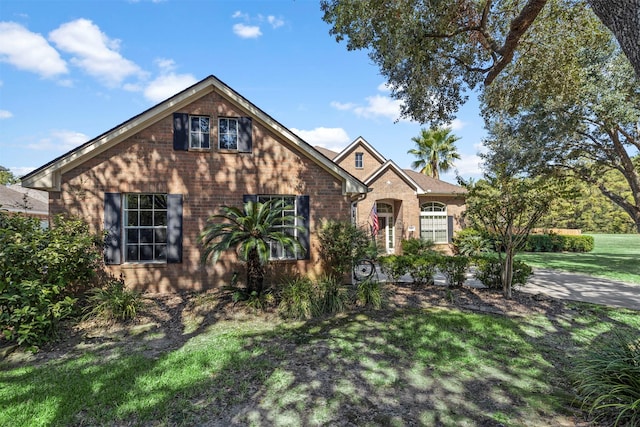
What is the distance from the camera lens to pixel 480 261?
30.2 ft

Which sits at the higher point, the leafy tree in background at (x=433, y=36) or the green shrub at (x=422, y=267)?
the leafy tree in background at (x=433, y=36)

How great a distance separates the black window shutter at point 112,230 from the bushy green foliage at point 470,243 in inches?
595

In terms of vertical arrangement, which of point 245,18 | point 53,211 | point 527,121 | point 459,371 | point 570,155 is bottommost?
point 459,371

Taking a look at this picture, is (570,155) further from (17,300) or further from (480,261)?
(17,300)

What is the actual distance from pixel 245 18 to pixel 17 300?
8240 millimetres

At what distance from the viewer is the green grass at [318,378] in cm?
356

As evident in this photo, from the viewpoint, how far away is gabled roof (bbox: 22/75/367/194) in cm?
821

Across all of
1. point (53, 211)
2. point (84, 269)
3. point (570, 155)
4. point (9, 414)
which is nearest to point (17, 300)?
point (84, 269)

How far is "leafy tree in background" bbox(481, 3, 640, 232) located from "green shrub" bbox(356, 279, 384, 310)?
22.8 ft

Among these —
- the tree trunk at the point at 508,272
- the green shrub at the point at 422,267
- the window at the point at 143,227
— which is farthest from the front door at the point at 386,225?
the window at the point at 143,227

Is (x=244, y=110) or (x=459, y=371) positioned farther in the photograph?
(x=244, y=110)

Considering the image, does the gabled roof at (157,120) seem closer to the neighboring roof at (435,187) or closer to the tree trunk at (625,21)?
the tree trunk at (625,21)

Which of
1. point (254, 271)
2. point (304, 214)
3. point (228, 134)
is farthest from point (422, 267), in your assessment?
point (228, 134)

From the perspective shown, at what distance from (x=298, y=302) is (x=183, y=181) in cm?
484
